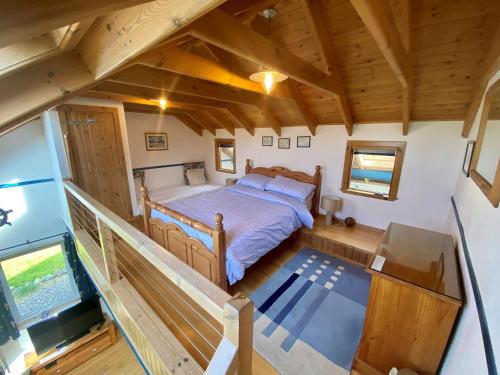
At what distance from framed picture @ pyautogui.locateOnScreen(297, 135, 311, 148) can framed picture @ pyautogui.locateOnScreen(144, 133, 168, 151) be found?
9.75 ft

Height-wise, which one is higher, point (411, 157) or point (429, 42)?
point (429, 42)

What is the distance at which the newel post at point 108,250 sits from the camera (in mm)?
1656

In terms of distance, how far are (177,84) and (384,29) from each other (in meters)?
2.18

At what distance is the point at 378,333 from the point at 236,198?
2.46m

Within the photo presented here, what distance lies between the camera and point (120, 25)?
894mm

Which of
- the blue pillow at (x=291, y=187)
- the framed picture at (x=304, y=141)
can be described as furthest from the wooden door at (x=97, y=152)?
the framed picture at (x=304, y=141)

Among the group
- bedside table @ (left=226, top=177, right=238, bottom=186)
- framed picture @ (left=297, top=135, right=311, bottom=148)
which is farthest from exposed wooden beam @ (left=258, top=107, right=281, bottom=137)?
bedside table @ (left=226, top=177, right=238, bottom=186)

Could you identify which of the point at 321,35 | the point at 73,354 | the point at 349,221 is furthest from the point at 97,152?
the point at 349,221

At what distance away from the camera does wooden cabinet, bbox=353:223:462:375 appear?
47.7 inches

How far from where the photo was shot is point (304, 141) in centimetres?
374

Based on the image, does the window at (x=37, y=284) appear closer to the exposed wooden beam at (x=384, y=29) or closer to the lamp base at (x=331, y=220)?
the lamp base at (x=331, y=220)

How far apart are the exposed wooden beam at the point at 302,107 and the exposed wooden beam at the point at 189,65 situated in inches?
29.5

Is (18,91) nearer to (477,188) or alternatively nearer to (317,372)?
(317,372)

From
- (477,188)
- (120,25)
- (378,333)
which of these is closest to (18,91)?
Answer: (120,25)
